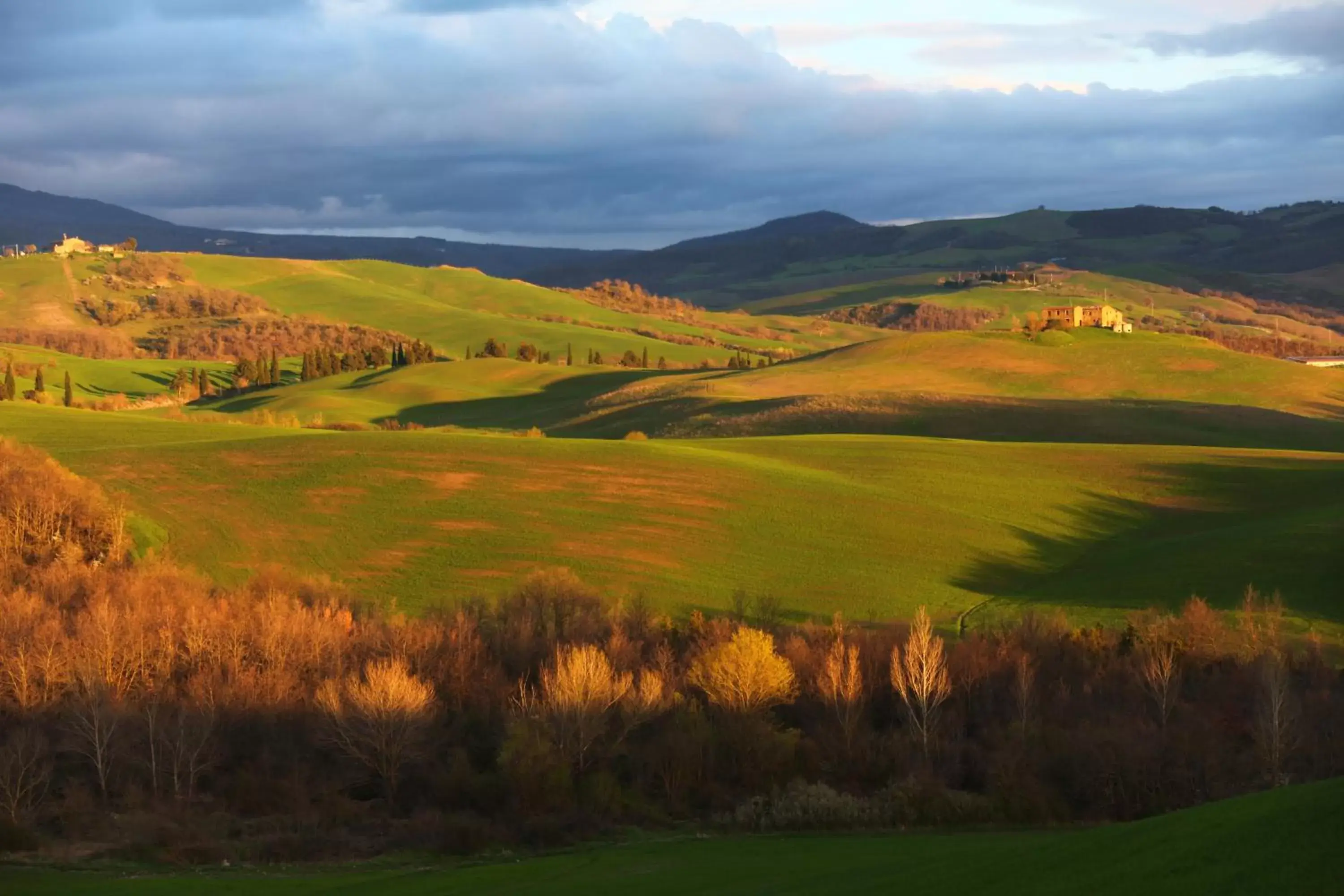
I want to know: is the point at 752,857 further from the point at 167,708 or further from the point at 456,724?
the point at 167,708

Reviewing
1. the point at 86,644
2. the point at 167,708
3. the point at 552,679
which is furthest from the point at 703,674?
the point at 86,644

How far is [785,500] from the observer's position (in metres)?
70.6

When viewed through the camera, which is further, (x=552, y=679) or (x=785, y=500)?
(x=785, y=500)

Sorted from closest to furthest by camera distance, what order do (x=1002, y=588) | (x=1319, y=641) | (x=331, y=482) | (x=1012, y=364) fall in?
(x=1319, y=641)
(x=1002, y=588)
(x=331, y=482)
(x=1012, y=364)

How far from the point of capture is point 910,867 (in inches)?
1077

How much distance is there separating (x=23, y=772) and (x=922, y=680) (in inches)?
1034

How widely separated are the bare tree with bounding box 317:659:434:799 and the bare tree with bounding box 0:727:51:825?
794cm

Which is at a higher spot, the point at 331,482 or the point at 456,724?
the point at 331,482

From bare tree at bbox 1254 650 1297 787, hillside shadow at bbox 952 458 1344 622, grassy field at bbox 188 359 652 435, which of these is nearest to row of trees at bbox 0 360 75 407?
grassy field at bbox 188 359 652 435

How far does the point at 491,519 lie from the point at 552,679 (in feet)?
72.8

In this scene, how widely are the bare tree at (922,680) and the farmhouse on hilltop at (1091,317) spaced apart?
391 feet

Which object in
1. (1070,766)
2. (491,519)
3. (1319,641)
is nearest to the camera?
(1070,766)

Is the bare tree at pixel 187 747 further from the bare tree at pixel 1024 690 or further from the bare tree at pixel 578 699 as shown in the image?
the bare tree at pixel 1024 690

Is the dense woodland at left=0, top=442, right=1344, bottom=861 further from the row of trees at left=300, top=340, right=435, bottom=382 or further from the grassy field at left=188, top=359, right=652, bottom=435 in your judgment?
the row of trees at left=300, top=340, right=435, bottom=382
